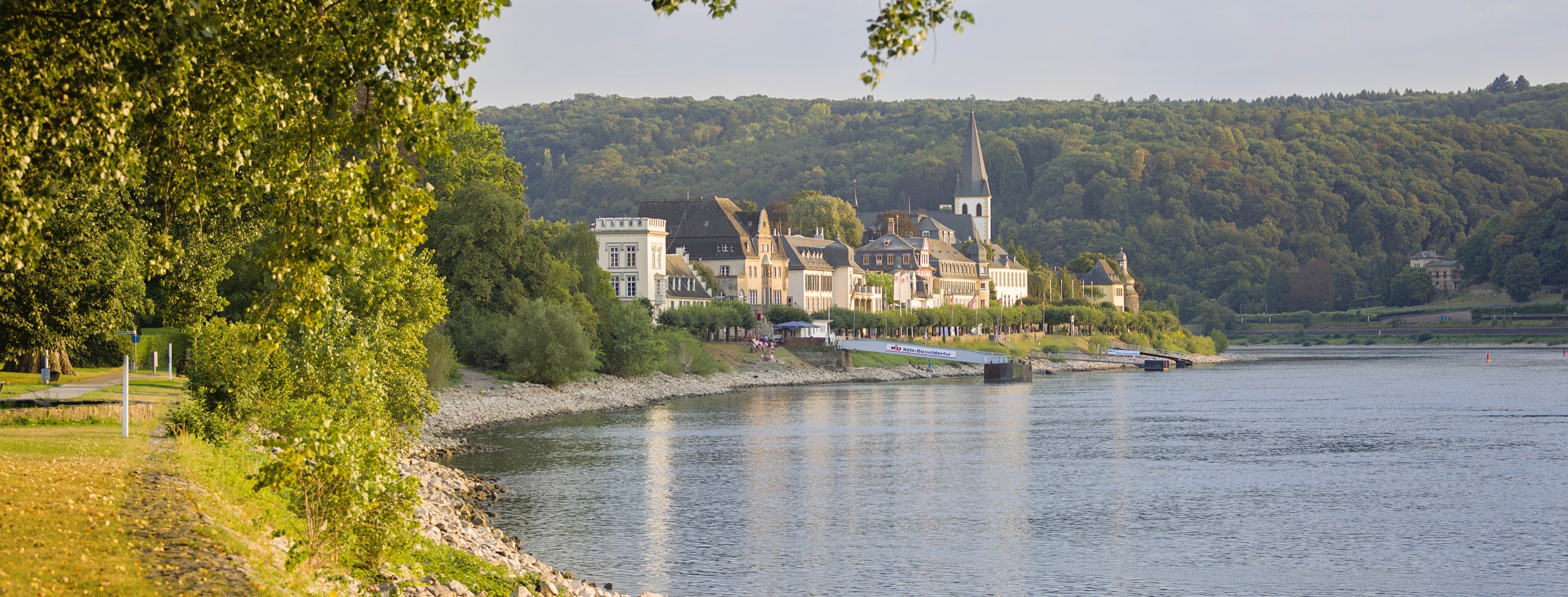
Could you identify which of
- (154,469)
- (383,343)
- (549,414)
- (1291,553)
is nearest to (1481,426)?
(1291,553)

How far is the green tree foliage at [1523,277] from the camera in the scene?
190375 millimetres

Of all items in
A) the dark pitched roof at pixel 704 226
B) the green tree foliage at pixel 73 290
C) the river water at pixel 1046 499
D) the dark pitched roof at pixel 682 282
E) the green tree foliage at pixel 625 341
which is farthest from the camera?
the dark pitched roof at pixel 704 226

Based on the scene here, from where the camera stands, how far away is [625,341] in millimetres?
81812

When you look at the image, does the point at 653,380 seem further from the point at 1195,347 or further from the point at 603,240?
the point at 1195,347

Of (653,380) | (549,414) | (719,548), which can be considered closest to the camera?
(719,548)

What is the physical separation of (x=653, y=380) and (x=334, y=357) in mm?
52225

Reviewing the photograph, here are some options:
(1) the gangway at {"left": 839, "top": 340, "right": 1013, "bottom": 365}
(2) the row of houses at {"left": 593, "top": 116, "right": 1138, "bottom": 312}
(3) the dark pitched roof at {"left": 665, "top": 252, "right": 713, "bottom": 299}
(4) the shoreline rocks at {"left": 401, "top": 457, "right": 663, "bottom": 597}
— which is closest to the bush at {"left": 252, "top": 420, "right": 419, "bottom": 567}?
(4) the shoreline rocks at {"left": 401, "top": 457, "right": 663, "bottom": 597}

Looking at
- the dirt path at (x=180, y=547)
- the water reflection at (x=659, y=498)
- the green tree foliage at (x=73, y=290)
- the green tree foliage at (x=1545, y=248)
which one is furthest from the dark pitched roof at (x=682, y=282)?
the green tree foliage at (x=1545, y=248)

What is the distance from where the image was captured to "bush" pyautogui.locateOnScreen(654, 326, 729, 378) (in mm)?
88875

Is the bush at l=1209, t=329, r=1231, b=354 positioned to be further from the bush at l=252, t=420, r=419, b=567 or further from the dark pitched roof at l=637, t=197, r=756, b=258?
the bush at l=252, t=420, r=419, b=567

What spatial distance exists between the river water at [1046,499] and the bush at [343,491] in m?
8.10

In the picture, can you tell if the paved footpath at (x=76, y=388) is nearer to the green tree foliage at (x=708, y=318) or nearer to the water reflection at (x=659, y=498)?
the water reflection at (x=659, y=498)

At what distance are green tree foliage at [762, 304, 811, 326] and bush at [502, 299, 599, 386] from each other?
130 ft

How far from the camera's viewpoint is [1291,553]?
29.6 metres
